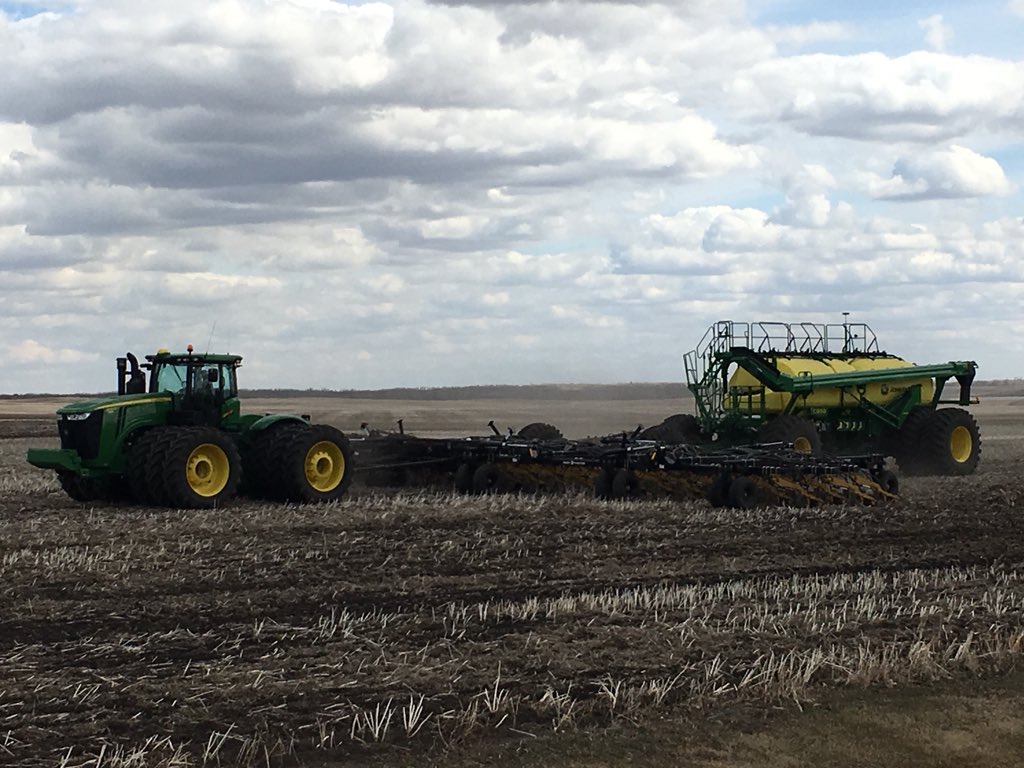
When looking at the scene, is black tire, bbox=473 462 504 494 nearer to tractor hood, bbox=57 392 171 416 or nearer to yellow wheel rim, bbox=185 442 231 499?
yellow wheel rim, bbox=185 442 231 499

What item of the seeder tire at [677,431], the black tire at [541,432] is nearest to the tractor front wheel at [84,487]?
the black tire at [541,432]

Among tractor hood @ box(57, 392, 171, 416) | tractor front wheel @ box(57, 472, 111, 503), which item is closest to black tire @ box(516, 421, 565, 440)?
tractor hood @ box(57, 392, 171, 416)

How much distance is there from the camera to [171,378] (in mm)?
18297

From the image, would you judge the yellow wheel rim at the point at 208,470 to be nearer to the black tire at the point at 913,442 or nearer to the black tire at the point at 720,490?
the black tire at the point at 720,490

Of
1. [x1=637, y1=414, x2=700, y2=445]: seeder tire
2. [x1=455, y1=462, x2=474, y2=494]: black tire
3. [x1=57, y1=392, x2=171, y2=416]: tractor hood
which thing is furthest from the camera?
[x1=637, y1=414, x2=700, y2=445]: seeder tire

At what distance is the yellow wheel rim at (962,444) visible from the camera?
2486cm

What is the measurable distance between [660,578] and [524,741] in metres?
5.39

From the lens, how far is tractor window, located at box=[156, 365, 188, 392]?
18.3 m

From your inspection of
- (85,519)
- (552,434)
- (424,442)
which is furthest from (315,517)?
(552,434)

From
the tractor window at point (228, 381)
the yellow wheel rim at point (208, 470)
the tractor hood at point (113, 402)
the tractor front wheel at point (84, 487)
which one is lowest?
the tractor front wheel at point (84, 487)

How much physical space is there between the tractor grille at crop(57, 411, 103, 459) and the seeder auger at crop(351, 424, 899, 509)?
Answer: 4452 millimetres

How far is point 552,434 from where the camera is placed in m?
23.3

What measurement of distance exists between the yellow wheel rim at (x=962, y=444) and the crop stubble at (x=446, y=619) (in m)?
7.95

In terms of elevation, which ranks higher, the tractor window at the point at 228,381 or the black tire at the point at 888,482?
the tractor window at the point at 228,381
